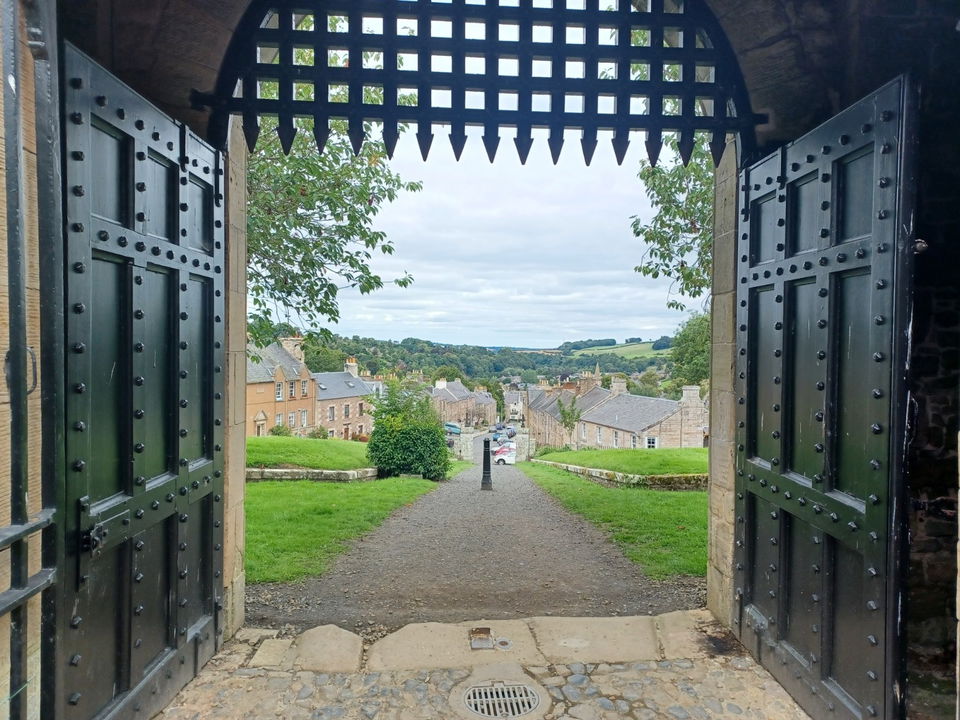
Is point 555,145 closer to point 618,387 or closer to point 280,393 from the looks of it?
point 280,393

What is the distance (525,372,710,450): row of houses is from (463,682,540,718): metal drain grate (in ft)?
99.3

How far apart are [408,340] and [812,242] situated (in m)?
68.3

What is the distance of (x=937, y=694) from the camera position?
2775 mm

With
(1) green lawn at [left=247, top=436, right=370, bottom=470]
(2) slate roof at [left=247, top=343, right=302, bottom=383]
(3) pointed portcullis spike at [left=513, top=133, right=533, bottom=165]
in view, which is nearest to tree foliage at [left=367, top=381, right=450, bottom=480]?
(1) green lawn at [left=247, top=436, right=370, bottom=470]

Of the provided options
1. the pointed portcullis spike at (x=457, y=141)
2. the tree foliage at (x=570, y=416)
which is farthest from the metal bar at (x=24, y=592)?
the tree foliage at (x=570, y=416)

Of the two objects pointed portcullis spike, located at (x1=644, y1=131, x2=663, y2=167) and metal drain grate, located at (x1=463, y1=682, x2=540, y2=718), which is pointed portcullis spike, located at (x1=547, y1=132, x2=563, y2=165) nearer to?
pointed portcullis spike, located at (x1=644, y1=131, x2=663, y2=167)

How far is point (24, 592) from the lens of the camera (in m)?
1.80

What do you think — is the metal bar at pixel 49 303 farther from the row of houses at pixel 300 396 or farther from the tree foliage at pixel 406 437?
the row of houses at pixel 300 396

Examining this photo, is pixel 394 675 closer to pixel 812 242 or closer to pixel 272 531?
pixel 812 242

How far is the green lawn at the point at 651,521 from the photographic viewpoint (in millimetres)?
5770

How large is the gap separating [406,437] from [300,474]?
9.19 feet

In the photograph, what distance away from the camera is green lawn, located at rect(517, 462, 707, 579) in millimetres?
5770

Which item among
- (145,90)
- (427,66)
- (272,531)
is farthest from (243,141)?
(272,531)

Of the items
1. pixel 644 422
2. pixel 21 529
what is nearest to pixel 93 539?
pixel 21 529
